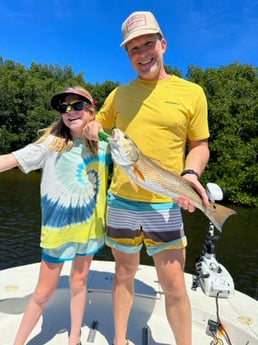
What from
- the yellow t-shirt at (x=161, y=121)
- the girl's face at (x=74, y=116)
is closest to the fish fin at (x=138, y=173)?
the yellow t-shirt at (x=161, y=121)

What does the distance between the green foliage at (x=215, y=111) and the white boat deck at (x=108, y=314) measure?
1937 centimetres

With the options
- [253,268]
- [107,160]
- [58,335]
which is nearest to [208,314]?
[58,335]

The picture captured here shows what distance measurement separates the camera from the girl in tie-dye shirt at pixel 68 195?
8.68 ft

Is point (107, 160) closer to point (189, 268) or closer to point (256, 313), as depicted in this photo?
point (256, 313)

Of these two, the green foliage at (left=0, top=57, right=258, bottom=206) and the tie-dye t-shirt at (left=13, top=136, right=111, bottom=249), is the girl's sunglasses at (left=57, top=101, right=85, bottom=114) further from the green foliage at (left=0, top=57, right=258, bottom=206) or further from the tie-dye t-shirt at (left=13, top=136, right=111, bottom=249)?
the green foliage at (left=0, top=57, right=258, bottom=206)

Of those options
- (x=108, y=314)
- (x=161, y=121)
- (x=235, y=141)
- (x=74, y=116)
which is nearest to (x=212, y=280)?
(x=108, y=314)

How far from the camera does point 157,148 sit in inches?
96.8

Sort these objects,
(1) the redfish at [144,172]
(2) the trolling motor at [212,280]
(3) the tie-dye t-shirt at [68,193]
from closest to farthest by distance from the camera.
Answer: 1. (1) the redfish at [144,172]
2. (3) the tie-dye t-shirt at [68,193]
3. (2) the trolling motor at [212,280]

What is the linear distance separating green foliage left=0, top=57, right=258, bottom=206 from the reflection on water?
4.39 metres

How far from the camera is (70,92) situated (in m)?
2.69

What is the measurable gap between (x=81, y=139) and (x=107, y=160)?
0.25 m

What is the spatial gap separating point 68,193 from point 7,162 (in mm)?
480

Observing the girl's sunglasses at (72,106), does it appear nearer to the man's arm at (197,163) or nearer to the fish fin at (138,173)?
the fish fin at (138,173)

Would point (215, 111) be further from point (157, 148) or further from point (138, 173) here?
point (138, 173)
